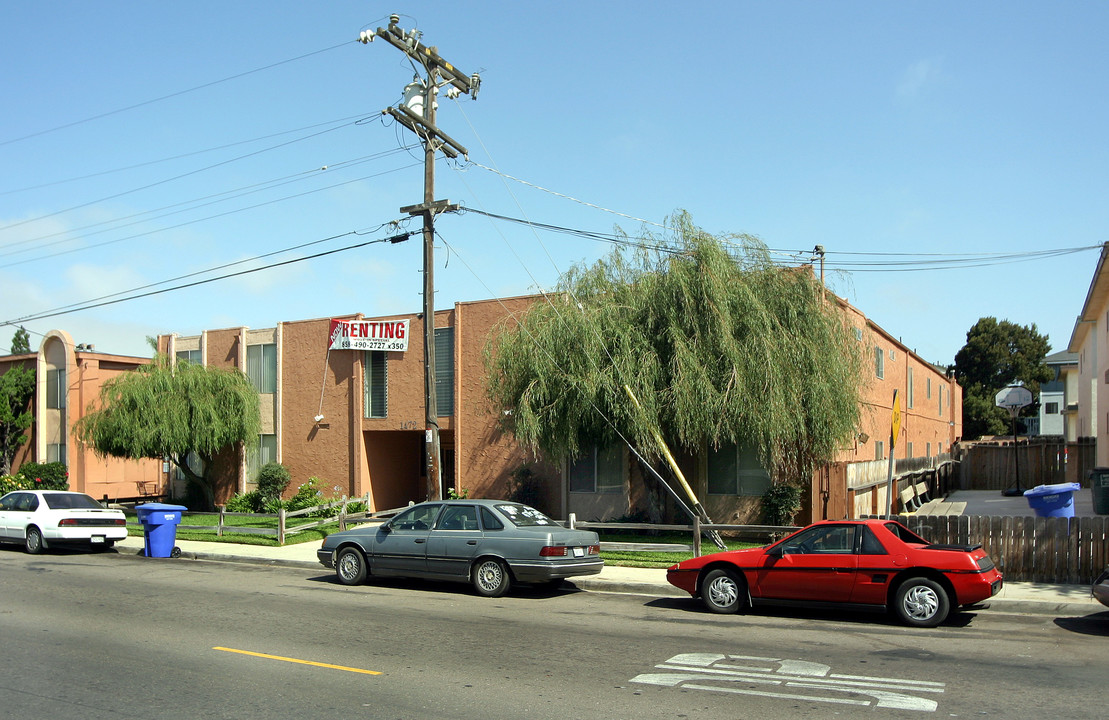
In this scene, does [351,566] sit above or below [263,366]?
below

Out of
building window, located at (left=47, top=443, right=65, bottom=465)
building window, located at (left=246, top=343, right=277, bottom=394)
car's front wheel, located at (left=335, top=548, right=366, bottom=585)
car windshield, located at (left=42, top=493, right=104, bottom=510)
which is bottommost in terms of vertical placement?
car's front wheel, located at (left=335, top=548, right=366, bottom=585)

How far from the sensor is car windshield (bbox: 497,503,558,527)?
13.8m

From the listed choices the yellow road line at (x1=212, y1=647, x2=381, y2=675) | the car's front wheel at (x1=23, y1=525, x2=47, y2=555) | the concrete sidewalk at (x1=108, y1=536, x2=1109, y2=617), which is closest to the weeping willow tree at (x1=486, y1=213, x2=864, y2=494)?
the concrete sidewalk at (x1=108, y1=536, x2=1109, y2=617)

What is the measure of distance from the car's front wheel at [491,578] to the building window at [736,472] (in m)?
8.00

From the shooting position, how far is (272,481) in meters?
27.0

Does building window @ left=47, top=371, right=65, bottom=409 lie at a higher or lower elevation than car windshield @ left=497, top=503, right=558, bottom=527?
higher

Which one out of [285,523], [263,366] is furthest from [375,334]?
[285,523]

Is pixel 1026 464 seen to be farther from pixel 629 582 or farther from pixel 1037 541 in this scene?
pixel 629 582

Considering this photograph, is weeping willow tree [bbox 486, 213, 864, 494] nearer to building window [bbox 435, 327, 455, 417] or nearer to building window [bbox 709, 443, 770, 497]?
building window [bbox 709, 443, 770, 497]

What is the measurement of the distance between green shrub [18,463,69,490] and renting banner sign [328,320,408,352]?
1224cm

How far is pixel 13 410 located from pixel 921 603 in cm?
3395

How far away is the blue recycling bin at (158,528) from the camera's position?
62.0 feet

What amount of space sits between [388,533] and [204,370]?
15.7m

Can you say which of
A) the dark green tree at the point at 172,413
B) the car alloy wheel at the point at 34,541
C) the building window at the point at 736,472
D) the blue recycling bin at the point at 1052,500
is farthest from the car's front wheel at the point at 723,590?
the dark green tree at the point at 172,413
